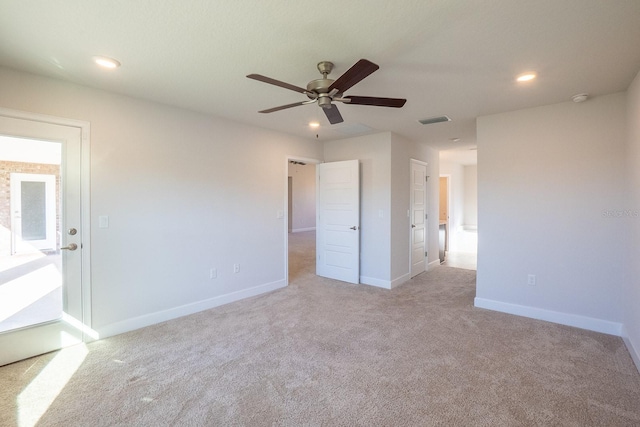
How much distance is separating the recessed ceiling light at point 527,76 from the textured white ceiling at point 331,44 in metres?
0.06

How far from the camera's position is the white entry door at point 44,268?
250cm

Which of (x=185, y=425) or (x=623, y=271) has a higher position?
(x=623, y=271)

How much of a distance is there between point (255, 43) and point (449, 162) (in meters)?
7.22

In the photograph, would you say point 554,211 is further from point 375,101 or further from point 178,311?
point 178,311

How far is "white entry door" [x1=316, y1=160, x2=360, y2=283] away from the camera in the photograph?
4855 millimetres

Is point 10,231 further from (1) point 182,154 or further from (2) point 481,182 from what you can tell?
(2) point 481,182

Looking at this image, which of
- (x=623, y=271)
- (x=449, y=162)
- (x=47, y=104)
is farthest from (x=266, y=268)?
(x=449, y=162)

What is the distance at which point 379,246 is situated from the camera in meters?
4.73

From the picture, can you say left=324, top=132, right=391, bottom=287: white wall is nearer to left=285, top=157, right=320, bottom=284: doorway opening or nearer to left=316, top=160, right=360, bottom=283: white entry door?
left=316, top=160, right=360, bottom=283: white entry door

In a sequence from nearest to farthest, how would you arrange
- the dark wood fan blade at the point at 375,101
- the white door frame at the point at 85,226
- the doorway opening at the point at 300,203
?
the dark wood fan blade at the point at 375,101 → the white door frame at the point at 85,226 → the doorway opening at the point at 300,203

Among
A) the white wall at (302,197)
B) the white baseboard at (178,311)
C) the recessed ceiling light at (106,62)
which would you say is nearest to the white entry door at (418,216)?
the white baseboard at (178,311)

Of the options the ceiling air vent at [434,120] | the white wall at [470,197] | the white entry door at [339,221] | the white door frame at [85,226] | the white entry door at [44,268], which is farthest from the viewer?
the white wall at [470,197]

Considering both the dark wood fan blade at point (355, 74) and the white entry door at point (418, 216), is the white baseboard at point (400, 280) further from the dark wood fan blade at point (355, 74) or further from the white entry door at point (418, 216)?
the dark wood fan blade at point (355, 74)

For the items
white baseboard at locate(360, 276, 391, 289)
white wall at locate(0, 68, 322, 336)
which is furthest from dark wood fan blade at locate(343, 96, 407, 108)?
white baseboard at locate(360, 276, 391, 289)
